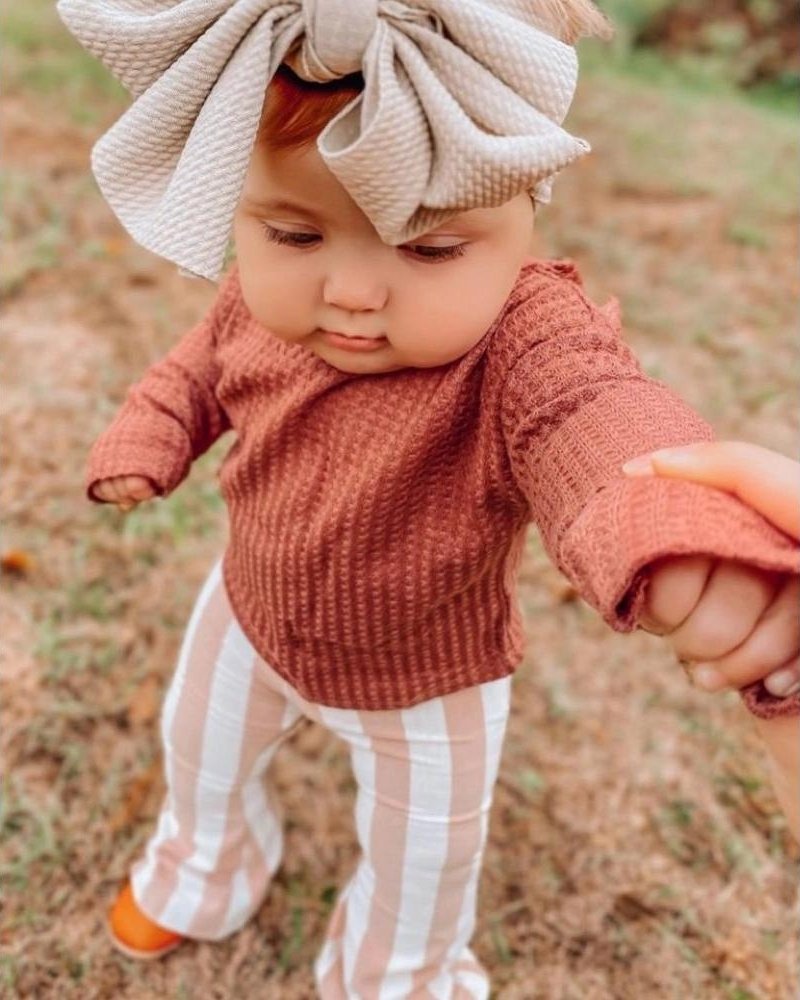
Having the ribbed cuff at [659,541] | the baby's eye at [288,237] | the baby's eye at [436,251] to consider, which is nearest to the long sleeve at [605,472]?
the ribbed cuff at [659,541]

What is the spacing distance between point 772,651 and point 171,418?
0.87m

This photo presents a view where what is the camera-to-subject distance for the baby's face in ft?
3.22

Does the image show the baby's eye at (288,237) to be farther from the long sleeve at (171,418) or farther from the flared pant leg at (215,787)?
the flared pant leg at (215,787)

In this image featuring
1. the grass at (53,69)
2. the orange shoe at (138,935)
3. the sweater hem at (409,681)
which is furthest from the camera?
the grass at (53,69)

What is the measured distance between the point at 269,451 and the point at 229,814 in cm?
68

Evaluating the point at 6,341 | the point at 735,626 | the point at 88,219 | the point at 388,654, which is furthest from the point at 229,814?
the point at 88,219

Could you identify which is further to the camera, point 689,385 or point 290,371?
point 689,385

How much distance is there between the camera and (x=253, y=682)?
1466 millimetres

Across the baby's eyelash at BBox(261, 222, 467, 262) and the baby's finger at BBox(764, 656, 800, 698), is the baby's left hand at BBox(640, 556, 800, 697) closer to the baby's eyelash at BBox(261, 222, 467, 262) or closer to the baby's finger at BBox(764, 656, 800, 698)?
the baby's finger at BBox(764, 656, 800, 698)

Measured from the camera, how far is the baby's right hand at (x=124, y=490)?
54.0 inches

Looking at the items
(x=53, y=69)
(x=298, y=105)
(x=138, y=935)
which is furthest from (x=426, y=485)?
(x=53, y=69)

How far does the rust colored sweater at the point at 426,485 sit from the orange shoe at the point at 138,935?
60 cm

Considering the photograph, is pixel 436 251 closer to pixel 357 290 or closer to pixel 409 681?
pixel 357 290

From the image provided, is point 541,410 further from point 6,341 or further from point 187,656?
point 6,341
